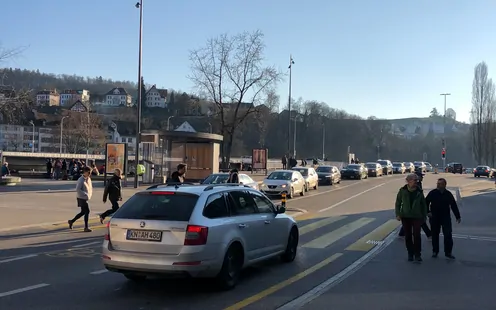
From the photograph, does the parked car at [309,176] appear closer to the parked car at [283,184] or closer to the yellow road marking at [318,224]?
the parked car at [283,184]

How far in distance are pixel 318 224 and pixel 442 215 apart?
5.94 meters

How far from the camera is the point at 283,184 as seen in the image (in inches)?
1064

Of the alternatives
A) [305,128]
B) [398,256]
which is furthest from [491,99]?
[398,256]

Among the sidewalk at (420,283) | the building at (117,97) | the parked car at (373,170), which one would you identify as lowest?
the sidewalk at (420,283)

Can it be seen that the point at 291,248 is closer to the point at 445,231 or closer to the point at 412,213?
the point at 412,213

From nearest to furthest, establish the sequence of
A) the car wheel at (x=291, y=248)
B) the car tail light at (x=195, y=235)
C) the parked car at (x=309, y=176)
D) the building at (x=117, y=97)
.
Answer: the car tail light at (x=195, y=235)
the car wheel at (x=291, y=248)
the parked car at (x=309, y=176)
the building at (x=117, y=97)

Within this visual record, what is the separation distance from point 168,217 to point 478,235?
10781 mm

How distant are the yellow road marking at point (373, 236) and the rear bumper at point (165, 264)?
532 cm

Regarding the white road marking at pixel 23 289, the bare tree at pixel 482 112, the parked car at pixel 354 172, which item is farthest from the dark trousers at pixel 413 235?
the bare tree at pixel 482 112

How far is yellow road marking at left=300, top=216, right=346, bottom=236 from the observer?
14819 mm

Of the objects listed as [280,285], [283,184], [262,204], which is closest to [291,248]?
[262,204]

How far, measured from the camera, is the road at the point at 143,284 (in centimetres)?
682

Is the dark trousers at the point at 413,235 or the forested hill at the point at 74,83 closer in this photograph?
the dark trousers at the point at 413,235

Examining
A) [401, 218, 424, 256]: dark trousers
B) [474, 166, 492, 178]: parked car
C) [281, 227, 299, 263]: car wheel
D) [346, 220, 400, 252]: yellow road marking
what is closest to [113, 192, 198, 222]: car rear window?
[281, 227, 299, 263]: car wheel
